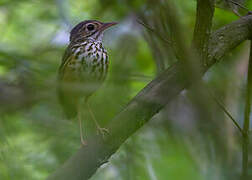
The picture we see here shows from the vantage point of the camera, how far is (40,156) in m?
3.78

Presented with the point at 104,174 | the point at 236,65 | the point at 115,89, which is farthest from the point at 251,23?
the point at 236,65

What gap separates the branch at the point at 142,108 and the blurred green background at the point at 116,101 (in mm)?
124

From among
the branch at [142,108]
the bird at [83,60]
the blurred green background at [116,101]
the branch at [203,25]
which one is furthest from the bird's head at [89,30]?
the branch at [203,25]

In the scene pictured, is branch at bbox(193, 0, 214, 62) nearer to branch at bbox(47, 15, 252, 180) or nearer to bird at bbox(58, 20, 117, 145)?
branch at bbox(47, 15, 252, 180)

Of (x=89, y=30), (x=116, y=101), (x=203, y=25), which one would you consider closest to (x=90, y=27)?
(x=89, y=30)

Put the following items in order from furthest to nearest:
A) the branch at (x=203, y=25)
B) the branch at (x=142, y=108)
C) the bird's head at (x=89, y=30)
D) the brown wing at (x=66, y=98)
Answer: the bird's head at (x=89, y=30) → the brown wing at (x=66, y=98) → the branch at (x=142, y=108) → the branch at (x=203, y=25)

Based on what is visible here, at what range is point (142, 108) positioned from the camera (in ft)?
8.12

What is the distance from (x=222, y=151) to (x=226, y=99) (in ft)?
11.0

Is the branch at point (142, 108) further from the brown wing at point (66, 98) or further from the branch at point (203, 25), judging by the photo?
the brown wing at point (66, 98)

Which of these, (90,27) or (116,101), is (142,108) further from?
(90,27)

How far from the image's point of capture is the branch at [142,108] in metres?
2.39

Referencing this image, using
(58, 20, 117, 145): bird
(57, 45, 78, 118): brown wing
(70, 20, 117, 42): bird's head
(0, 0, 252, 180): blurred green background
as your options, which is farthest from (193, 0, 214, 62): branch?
(70, 20, 117, 42): bird's head

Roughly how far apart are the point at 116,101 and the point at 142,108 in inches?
11.1

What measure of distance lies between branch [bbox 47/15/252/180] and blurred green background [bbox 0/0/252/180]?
0.12 meters
